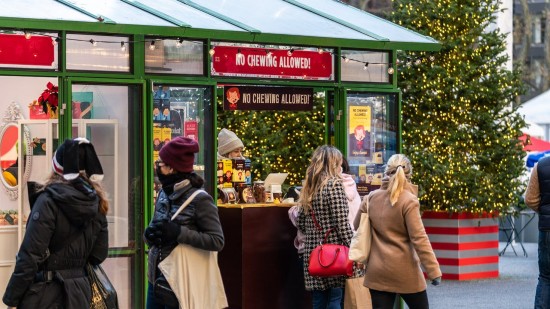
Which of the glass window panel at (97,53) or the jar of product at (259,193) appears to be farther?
the jar of product at (259,193)

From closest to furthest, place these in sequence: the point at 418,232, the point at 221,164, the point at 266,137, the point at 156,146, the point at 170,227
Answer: the point at 170,227 → the point at 418,232 → the point at 156,146 → the point at 221,164 → the point at 266,137

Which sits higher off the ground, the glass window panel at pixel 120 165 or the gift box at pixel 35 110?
the gift box at pixel 35 110

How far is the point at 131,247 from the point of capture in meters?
11.2

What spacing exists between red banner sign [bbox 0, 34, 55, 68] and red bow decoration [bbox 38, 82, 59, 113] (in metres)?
0.53

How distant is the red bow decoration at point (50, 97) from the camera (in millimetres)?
11094

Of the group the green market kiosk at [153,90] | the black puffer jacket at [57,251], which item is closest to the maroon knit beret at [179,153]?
the black puffer jacket at [57,251]

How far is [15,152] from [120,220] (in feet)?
3.59

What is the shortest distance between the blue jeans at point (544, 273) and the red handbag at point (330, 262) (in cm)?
221

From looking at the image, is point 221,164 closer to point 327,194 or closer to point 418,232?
point 327,194

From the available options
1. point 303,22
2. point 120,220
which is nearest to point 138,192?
point 120,220

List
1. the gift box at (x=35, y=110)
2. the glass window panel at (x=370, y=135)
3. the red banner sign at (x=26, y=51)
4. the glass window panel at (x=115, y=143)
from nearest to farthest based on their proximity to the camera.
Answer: the red banner sign at (x=26, y=51)
the glass window panel at (x=115, y=143)
the gift box at (x=35, y=110)
the glass window panel at (x=370, y=135)

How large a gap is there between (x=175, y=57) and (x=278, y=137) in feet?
25.0

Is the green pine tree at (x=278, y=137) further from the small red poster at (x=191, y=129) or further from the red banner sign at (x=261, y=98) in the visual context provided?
the small red poster at (x=191, y=129)

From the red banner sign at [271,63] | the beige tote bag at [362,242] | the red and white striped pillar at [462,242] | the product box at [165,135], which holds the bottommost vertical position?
the red and white striped pillar at [462,242]
